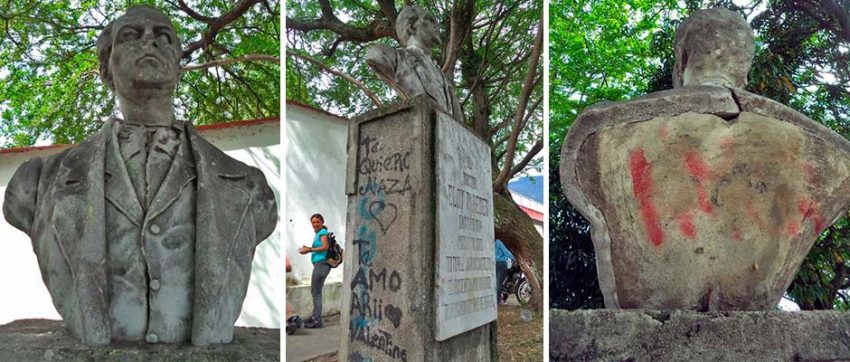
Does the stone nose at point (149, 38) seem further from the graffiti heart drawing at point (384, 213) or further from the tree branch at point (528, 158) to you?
the tree branch at point (528, 158)

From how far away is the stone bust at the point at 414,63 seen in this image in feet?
13.1

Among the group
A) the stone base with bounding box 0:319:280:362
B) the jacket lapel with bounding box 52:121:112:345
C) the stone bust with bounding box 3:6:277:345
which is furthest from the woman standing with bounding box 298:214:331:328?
the jacket lapel with bounding box 52:121:112:345

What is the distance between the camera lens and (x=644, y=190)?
8.45 feet

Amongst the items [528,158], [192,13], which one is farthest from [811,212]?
[192,13]

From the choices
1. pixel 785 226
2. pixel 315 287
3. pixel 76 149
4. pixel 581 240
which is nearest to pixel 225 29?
pixel 315 287

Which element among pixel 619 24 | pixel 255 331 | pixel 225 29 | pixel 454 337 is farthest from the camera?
pixel 619 24

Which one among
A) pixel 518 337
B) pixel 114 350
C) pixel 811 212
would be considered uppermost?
pixel 811 212

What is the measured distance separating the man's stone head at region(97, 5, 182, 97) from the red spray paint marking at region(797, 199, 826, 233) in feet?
8.88

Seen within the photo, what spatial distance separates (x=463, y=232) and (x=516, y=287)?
864 cm

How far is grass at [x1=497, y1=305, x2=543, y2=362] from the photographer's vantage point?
25.8 ft

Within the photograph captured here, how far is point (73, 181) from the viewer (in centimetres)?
243

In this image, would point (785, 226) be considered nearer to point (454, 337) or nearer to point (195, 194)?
point (454, 337)

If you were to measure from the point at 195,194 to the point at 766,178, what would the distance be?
2.33 metres

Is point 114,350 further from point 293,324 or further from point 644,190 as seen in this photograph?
point 293,324
